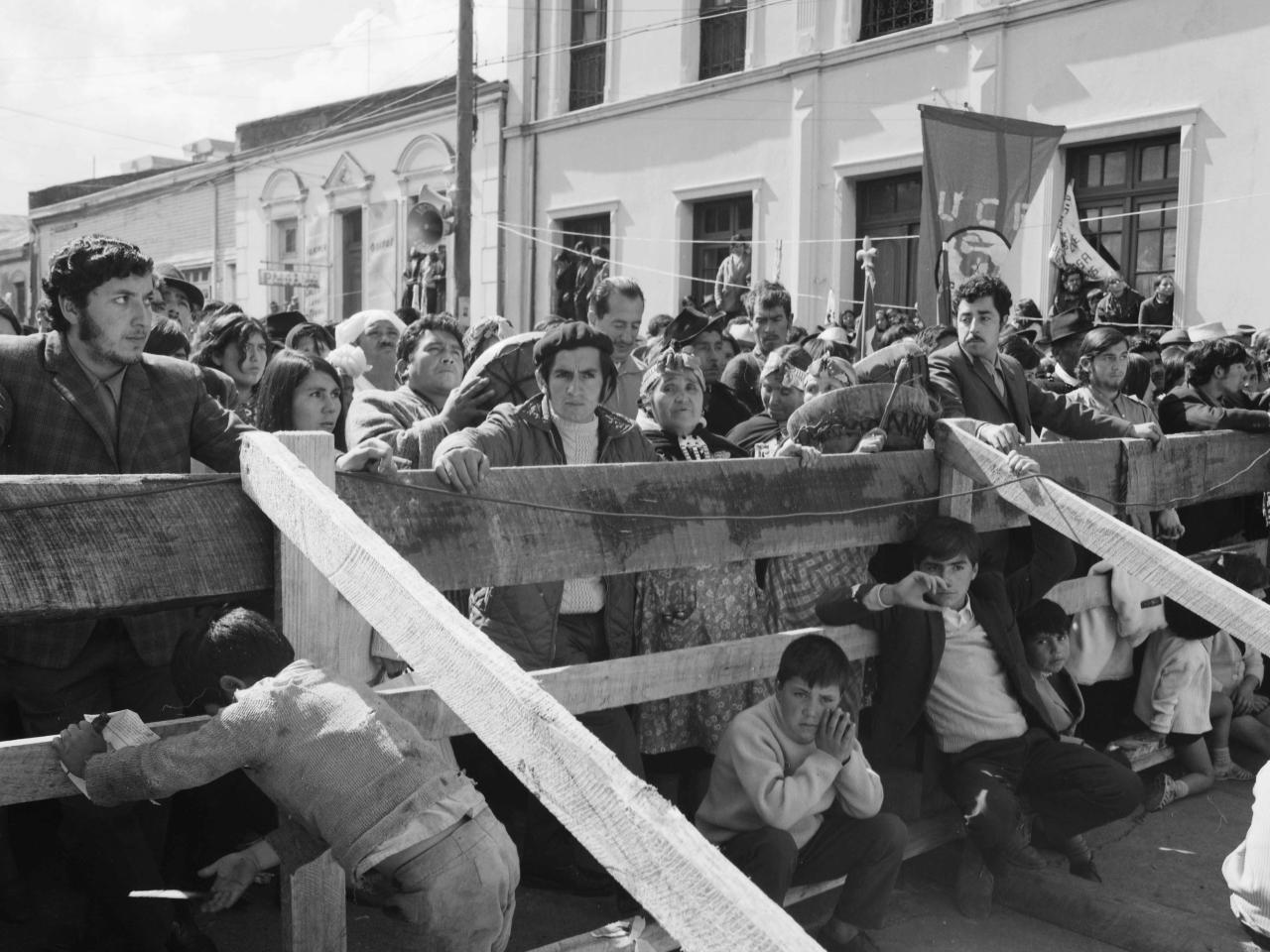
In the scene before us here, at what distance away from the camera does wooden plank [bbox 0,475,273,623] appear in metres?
2.09

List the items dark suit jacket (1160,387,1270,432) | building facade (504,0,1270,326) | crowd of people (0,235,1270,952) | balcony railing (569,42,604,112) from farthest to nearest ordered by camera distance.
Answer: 1. balcony railing (569,42,604,112)
2. building facade (504,0,1270,326)
3. dark suit jacket (1160,387,1270,432)
4. crowd of people (0,235,1270,952)

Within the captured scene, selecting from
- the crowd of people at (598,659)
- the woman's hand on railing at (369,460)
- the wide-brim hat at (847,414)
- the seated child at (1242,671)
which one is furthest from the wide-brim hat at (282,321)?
the woman's hand on railing at (369,460)

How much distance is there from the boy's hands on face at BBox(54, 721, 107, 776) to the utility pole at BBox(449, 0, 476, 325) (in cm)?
1445

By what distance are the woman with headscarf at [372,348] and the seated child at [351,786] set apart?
3.65 metres

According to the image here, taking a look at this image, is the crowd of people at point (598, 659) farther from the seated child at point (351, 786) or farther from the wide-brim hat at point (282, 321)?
the wide-brim hat at point (282, 321)

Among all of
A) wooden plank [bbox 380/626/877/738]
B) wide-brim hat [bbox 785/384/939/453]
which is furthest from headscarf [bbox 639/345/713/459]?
wooden plank [bbox 380/626/877/738]

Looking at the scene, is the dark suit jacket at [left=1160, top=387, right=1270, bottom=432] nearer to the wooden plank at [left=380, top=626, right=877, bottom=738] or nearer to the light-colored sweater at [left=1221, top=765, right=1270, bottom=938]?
the wooden plank at [left=380, top=626, right=877, bottom=738]

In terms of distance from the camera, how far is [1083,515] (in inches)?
143

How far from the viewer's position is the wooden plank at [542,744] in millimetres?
1561

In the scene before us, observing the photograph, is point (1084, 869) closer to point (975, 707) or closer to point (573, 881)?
point (975, 707)

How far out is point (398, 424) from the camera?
4.38 metres

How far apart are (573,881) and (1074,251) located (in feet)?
34.6

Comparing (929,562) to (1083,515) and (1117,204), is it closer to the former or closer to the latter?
(1083,515)

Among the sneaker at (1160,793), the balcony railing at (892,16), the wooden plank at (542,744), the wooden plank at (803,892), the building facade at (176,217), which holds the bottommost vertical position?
the sneaker at (1160,793)
